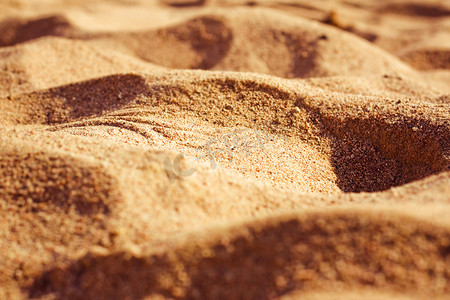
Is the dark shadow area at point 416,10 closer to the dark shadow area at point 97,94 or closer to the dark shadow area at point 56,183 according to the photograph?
the dark shadow area at point 97,94

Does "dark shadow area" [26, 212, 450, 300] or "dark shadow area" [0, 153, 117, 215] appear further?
"dark shadow area" [0, 153, 117, 215]

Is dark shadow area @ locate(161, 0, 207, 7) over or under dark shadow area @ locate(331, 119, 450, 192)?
over

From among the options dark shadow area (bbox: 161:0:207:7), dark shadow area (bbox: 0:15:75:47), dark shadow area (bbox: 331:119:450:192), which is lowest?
dark shadow area (bbox: 0:15:75:47)

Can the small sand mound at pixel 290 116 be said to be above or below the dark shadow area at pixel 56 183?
above

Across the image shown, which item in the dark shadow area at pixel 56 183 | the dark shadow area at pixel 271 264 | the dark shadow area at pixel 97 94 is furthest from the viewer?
the dark shadow area at pixel 97 94

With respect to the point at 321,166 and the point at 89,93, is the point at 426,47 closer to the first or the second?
the point at 321,166

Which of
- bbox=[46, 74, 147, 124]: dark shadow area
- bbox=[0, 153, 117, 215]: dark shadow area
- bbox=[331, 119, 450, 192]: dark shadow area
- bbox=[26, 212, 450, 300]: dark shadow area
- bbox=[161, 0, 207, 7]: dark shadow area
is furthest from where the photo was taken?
bbox=[161, 0, 207, 7]: dark shadow area

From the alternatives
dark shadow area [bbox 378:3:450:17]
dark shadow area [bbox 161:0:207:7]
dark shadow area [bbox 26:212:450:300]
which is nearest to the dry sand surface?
dark shadow area [bbox 26:212:450:300]

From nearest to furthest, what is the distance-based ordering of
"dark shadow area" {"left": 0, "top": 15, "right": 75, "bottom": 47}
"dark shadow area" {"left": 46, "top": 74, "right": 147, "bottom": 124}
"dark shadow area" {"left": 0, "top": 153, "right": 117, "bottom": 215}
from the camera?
"dark shadow area" {"left": 0, "top": 153, "right": 117, "bottom": 215}
"dark shadow area" {"left": 46, "top": 74, "right": 147, "bottom": 124}
"dark shadow area" {"left": 0, "top": 15, "right": 75, "bottom": 47}

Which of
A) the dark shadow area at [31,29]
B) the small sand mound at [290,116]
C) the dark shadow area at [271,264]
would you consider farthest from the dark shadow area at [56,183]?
the dark shadow area at [31,29]

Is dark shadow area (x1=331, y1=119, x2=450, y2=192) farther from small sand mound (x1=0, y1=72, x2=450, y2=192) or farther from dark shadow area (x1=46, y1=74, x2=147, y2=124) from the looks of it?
dark shadow area (x1=46, y1=74, x2=147, y2=124)
